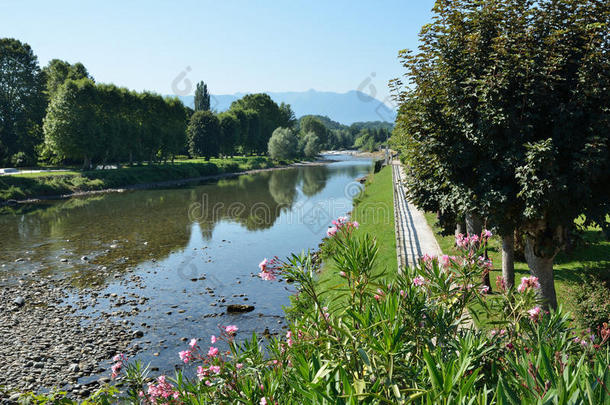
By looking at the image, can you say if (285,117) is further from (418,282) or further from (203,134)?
(418,282)

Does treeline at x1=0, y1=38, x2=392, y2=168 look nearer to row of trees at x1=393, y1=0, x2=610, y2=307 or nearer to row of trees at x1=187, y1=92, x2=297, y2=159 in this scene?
row of trees at x1=187, y1=92, x2=297, y2=159

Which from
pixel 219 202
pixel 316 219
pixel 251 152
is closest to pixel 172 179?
pixel 219 202

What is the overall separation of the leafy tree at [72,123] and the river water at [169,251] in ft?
32.2

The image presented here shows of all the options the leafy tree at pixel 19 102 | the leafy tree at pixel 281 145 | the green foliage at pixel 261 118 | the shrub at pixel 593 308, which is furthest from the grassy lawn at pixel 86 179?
the shrub at pixel 593 308

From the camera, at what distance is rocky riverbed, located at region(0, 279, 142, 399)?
11.1 metres

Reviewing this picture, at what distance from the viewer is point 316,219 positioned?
33.3 metres

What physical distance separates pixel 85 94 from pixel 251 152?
56.5m

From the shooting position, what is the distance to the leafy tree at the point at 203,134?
78.4m

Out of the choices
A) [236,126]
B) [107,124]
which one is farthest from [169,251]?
[236,126]

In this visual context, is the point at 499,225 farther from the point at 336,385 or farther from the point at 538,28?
the point at 336,385

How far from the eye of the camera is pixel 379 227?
24312mm

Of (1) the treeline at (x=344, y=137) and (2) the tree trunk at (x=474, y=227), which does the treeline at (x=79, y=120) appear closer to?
(2) the tree trunk at (x=474, y=227)

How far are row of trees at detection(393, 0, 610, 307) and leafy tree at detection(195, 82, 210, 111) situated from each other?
109 metres

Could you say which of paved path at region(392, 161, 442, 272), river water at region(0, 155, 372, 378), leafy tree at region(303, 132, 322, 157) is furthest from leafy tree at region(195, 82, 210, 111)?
paved path at region(392, 161, 442, 272)
